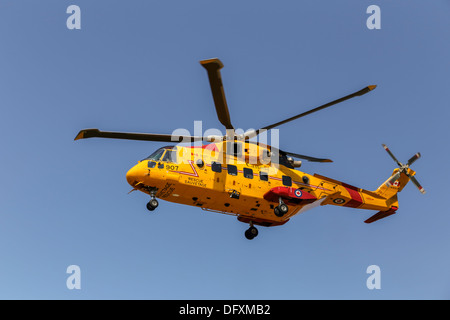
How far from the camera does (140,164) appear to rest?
80.3ft

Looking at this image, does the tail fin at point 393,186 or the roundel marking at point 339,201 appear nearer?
the roundel marking at point 339,201

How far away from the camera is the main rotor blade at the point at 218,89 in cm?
2019

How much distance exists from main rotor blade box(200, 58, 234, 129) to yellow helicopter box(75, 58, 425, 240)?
1.7 inches

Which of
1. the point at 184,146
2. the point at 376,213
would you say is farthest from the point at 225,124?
the point at 376,213

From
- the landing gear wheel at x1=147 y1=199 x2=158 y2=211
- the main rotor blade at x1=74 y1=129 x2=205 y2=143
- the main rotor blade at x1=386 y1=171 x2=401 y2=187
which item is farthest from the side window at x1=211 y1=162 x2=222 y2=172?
the main rotor blade at x1=386 y1=171 x2=401 y2=187

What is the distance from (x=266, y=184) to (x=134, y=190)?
6267mm

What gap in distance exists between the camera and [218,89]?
21.8 meters

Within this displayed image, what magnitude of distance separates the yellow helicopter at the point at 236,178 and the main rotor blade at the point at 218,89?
1.7 inches

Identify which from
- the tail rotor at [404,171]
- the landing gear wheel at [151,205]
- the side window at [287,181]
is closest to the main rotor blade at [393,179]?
the tail rotor at [404,171]

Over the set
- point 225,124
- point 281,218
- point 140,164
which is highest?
point 225,124

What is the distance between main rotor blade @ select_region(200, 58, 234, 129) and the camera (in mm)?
20194

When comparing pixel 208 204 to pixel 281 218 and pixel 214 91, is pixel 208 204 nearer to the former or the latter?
pixel 281 218

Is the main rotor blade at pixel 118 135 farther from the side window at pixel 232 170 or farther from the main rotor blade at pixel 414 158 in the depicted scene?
the main rotor blade at pixel 414 158


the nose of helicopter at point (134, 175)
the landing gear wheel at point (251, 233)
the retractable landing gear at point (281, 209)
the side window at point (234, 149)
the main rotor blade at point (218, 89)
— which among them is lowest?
the landing gear wheel at point (251, 233)
